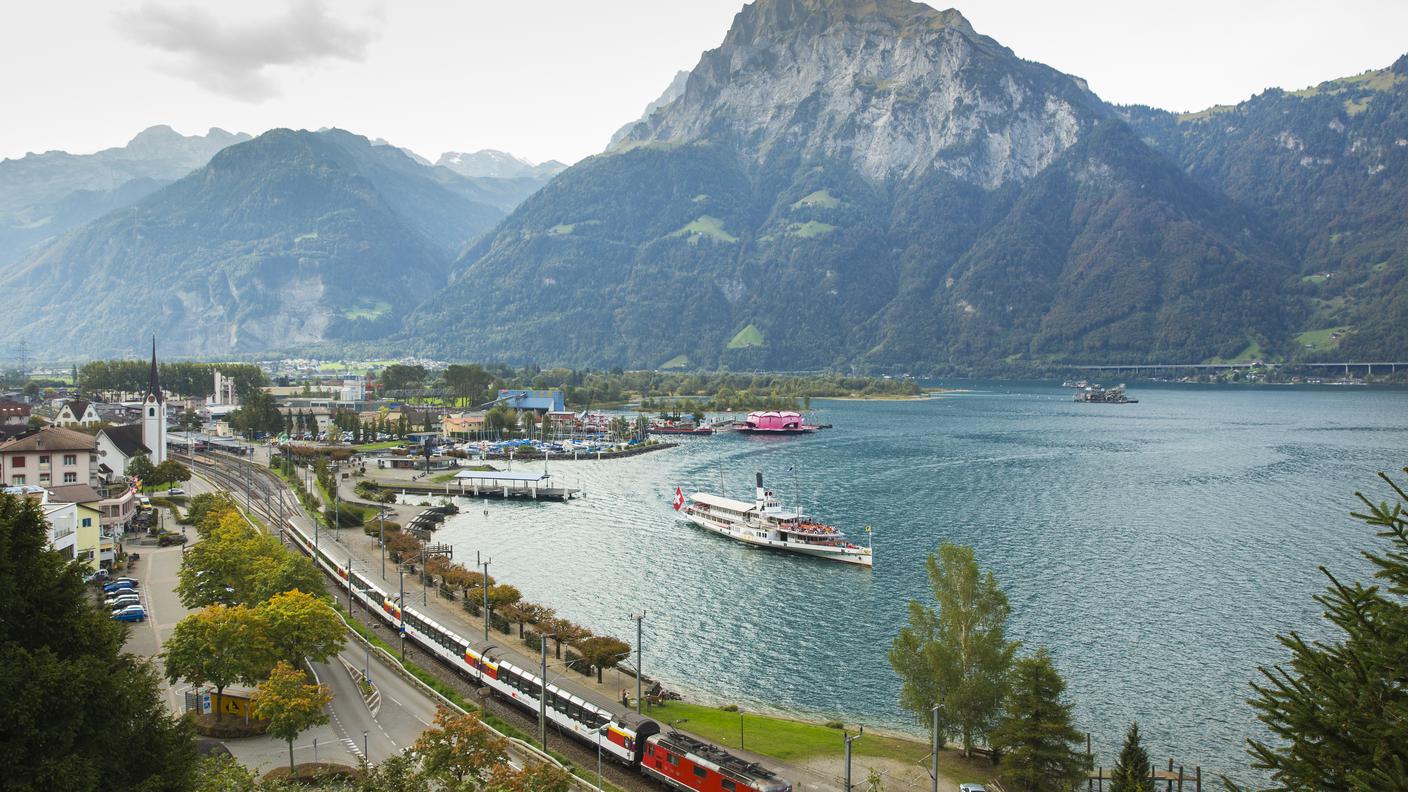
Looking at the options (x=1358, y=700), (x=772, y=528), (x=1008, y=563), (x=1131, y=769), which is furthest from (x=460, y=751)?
(x=772, y=528)

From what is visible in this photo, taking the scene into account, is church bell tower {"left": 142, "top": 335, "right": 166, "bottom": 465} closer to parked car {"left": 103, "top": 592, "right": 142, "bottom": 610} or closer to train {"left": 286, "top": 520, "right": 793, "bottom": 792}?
parked car {"left": 103, "top": 592, "right": 142, "bottom": 610}

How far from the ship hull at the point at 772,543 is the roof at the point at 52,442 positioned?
48.4 metres

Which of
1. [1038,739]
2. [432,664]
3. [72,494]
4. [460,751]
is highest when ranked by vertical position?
[72,494]

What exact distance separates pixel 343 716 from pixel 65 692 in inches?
805

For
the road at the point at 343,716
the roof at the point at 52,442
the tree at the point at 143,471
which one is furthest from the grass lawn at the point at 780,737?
the tree at the point at 143,471

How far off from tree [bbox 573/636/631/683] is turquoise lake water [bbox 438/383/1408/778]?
3869 mm

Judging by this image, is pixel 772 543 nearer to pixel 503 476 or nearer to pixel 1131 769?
pixel 503 476

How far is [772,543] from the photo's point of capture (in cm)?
7344

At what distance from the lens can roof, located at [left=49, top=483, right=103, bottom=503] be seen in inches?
2148

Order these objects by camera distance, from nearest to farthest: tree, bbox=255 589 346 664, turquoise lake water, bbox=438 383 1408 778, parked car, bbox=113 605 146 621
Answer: tree, bbox=255 589 346 664, turquoise lake water, bbox=438 383 1408 778, parked car, bbox=113 605 146 621

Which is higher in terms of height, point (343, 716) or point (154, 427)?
point (154, 427)

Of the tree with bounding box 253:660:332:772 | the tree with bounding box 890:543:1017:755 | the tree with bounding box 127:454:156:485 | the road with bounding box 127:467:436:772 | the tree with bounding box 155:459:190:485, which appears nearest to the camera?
the tree with bounding box 253:660:332:772

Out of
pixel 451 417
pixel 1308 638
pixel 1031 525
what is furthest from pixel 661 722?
pixel 451 417

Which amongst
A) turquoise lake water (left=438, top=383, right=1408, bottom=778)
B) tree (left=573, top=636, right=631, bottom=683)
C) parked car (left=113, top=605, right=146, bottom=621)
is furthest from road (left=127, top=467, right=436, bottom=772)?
turquoise lake water (left=438, top=383, right=1408, bottom=778)
